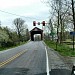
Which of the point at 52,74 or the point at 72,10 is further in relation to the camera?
the point at 72,10

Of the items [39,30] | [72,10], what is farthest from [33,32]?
[72,10]

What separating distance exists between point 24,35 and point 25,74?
138296mm

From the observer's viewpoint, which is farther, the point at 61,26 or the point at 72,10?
the point at 61,26

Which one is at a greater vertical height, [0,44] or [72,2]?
[72,2]

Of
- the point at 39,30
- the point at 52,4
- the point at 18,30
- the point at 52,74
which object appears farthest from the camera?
the point at 39,30

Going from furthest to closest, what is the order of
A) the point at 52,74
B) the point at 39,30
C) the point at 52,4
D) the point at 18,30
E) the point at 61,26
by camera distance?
1. the point at 39,30
2. the point at 18,30
3. the point at 61,26
4. the point at 52,4
5. the point at 52,74

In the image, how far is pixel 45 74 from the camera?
15328 mm

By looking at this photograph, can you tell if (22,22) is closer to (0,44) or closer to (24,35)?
(24,35)

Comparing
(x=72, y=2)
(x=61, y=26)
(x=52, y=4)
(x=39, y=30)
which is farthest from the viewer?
(x=39, y=30)

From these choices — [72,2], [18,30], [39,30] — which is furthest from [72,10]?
[39,30]

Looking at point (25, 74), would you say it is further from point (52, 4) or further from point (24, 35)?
point (24, 35)

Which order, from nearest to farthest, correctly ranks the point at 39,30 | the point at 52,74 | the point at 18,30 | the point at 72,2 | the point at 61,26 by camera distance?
the point at 52,74 < the point at 72,2 < the point at 61,26 < the point at 18,30 < the point at 39,30

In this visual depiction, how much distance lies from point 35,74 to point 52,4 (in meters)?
43.8

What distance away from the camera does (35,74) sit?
15398 mm
